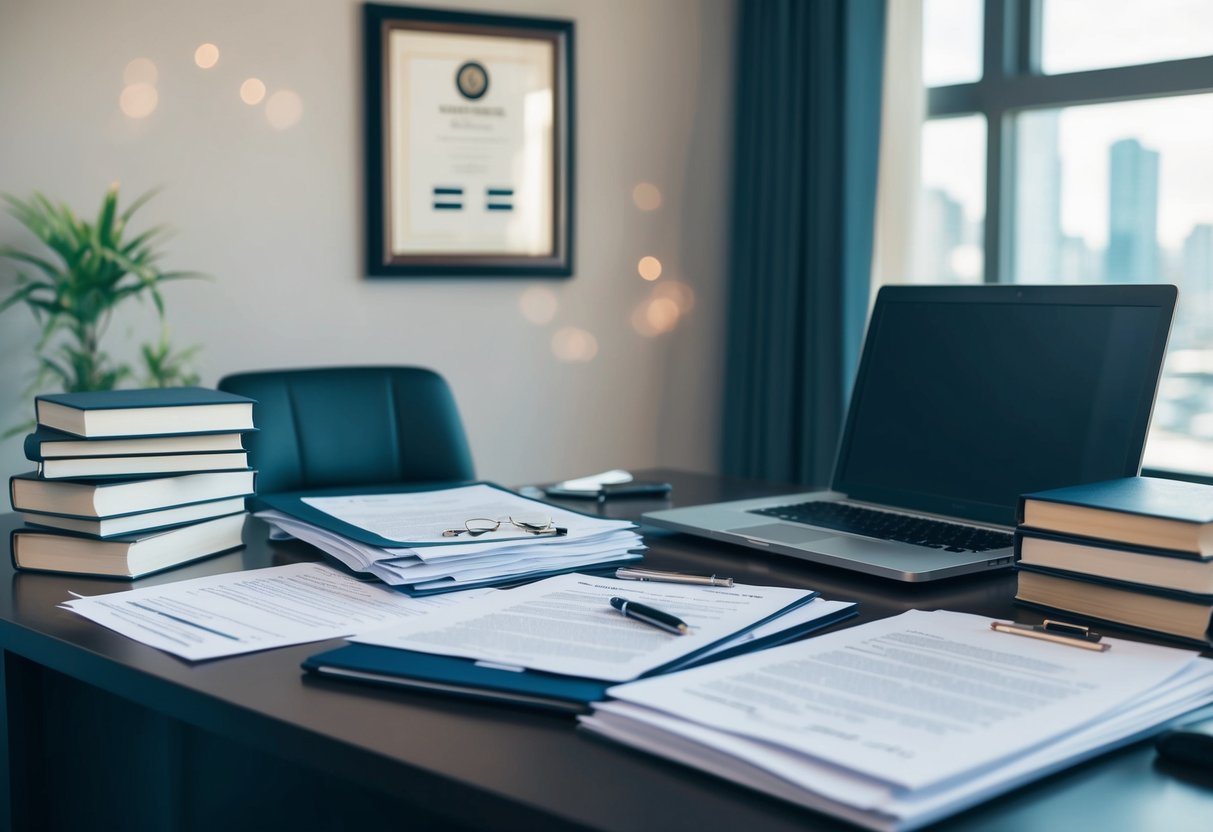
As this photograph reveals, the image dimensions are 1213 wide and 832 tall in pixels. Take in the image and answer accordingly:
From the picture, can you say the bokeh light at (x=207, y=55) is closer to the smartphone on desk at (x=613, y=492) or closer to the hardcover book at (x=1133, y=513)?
the smartphone on desk at (x=613, y=492)

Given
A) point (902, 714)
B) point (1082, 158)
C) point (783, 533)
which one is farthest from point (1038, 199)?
point (902, 714)

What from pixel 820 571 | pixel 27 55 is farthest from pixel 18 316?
pixel 820 571

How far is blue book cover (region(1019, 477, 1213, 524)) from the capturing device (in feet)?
2.98

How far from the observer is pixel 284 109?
2.77m

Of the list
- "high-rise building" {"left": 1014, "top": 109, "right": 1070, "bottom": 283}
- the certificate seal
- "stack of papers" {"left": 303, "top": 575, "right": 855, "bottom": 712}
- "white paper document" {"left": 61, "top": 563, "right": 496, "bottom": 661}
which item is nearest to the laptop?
"stack of papers" {"left": 303, "top": 575, "right": 855, "bottom": 712}

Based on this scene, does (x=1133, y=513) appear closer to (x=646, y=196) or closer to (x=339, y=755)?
(x=339, y=755)

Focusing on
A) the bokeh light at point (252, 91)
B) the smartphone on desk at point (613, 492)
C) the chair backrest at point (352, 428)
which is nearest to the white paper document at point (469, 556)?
the smartphone on desk at point (613, 492)

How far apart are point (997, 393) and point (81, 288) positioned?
1733mm

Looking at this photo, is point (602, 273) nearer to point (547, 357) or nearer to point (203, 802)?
point (547, 357)

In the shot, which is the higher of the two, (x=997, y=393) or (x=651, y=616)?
(x=997, y=393)

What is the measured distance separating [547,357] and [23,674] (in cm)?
221

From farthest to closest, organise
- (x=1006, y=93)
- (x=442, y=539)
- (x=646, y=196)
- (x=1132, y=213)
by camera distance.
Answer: (x=646, y=196)
(x=1006, y=93)
(x=1132, y=213)
(x=442, y=539)

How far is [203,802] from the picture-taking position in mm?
983

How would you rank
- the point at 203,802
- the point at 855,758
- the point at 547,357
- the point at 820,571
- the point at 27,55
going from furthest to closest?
1. the point at 547,357
2. the point at 27,55
3. the point at 820,571
4. the point at 203,802
5. the point at 855,758
